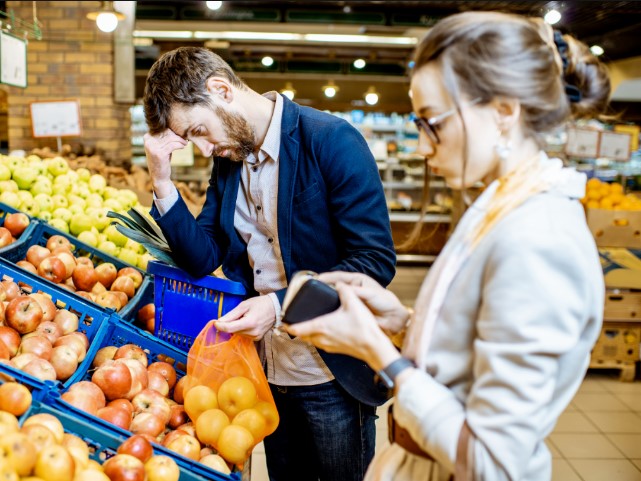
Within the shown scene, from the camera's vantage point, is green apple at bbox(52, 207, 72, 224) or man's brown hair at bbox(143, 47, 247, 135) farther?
green apple at bbox(52, 207, 72, 224)

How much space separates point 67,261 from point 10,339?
73 cm

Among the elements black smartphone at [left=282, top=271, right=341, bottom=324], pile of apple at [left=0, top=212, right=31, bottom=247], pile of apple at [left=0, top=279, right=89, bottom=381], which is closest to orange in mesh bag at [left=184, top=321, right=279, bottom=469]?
pile of apple at [left=0, top=279, right=89, bottom=381]

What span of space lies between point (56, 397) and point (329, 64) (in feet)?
33.4

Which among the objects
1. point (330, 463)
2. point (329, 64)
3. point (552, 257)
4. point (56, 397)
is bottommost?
point (330, 463)

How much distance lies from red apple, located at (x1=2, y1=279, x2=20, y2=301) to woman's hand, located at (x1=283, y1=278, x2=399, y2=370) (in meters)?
1.24

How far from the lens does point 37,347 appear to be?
1.81 m

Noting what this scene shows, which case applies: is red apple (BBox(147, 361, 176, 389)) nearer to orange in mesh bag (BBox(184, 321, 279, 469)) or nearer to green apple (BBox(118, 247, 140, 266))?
orange in mesh bag (BBox(184, 321, 279, 469))

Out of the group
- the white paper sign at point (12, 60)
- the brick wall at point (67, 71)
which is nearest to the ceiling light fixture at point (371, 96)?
the brick wall at point (67, 71)

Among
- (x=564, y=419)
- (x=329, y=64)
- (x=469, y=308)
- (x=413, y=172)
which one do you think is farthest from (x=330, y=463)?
(x=329, y=64)

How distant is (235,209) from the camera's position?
2016mm

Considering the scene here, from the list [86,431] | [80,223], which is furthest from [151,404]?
[80,223]

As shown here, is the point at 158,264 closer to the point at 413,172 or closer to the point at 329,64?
the point at 413,172

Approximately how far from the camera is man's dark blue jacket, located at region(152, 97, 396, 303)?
1773 mm

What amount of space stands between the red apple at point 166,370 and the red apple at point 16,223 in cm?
108
